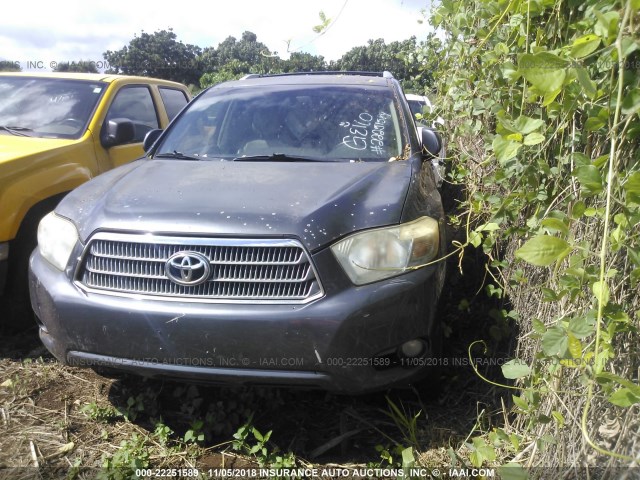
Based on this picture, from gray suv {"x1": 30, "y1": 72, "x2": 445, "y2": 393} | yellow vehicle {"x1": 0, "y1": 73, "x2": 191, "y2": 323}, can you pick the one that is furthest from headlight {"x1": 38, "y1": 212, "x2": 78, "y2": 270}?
yellow vehicle {"x1": 0, "y1": 73, "x2": 191, "y2": 323}

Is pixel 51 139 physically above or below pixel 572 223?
below

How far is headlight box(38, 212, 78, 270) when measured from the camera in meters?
2.50

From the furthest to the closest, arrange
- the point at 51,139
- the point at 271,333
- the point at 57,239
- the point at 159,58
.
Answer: the point at 159,58, the point at 51,139, the point at 57,239, the point at 271,333

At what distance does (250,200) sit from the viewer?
7.86 feet

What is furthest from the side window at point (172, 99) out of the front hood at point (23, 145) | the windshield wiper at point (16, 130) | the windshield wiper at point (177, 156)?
the windshield wiper at point (177, 156)

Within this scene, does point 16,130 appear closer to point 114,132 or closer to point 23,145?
A: point 23,145

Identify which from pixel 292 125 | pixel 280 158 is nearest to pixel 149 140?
pixel 292 125

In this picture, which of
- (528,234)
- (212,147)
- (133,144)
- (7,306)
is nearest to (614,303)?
(528,234)

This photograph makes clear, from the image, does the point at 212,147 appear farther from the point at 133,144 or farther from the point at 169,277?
the point at 133,144

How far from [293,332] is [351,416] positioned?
81 centimetres

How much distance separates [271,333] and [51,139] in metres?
2.80

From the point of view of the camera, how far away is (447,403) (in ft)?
9.18

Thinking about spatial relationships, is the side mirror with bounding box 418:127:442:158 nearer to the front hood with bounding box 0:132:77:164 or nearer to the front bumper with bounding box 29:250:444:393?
the front bumper with bounding box 29:250:444:393

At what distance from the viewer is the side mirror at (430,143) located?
10.7ft
